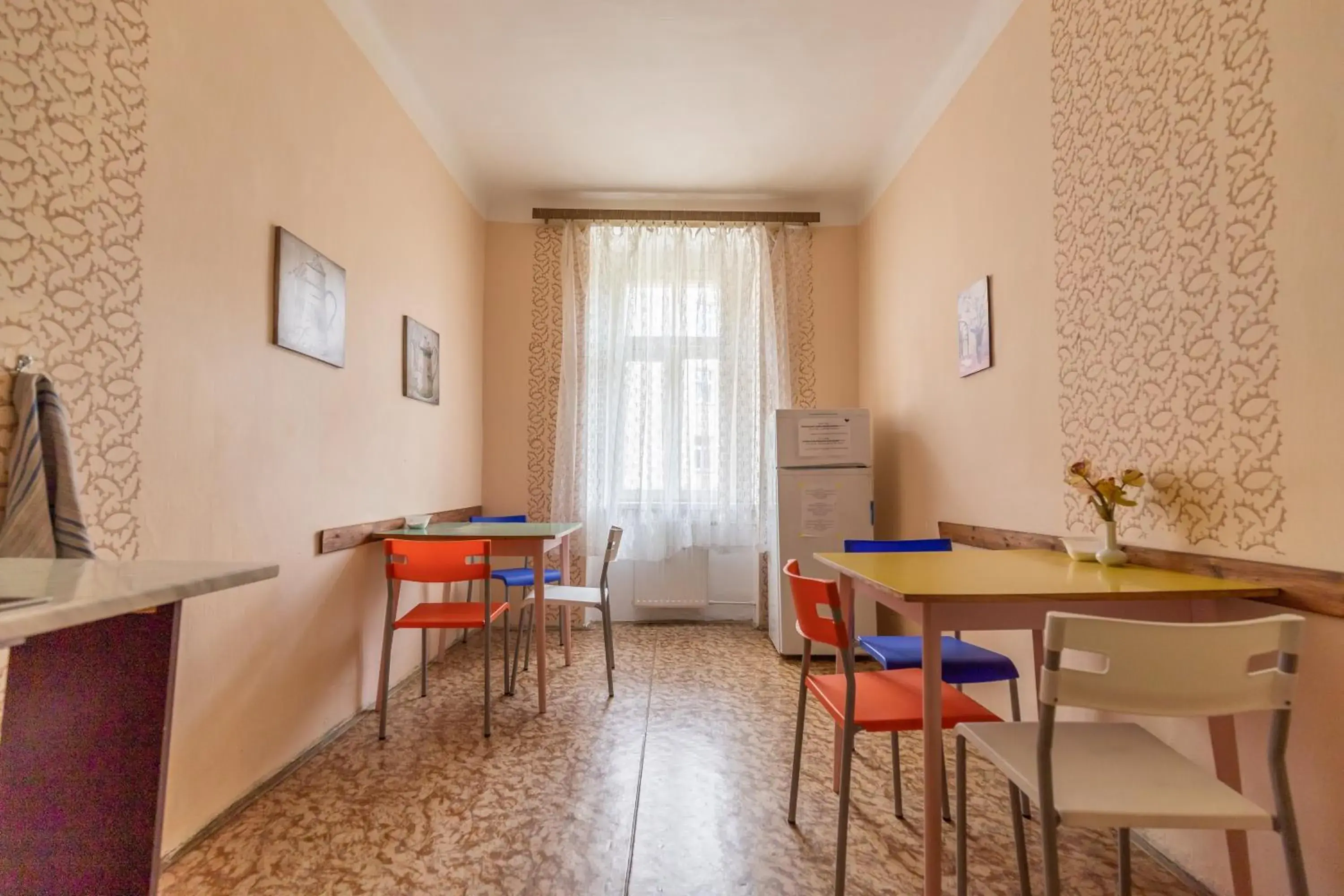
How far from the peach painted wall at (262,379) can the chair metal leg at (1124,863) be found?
2325mm

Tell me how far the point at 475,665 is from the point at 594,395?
1.94m

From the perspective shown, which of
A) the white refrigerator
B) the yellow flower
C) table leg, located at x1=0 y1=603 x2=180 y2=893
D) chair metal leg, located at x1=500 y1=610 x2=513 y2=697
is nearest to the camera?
table leg, located at x1=0 y1=603 x2=180 y2=893

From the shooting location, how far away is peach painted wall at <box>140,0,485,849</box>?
1666mm

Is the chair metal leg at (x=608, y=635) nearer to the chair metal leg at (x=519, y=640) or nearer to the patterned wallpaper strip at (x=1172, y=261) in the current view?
the chair metal leg at (x=519, y=640)

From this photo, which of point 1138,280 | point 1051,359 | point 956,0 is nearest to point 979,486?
point 1051,359

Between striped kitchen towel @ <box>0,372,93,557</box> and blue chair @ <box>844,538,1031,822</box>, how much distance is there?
2003 millimetres

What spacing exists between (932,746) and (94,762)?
1.48m

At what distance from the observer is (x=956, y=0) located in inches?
104

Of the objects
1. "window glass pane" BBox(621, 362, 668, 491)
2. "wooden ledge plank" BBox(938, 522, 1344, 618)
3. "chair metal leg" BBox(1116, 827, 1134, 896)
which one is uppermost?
"window glass pane" BBox(621, 362, 668, 491)

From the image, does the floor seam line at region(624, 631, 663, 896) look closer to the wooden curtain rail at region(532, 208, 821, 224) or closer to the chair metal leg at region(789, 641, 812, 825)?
the chair metal leg at region(789, 641, 812, 825)

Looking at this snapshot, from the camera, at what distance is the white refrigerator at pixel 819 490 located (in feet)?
11.6

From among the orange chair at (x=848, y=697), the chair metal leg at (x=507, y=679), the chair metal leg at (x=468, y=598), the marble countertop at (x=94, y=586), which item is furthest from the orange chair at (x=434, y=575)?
the marble countertop at (x=94, y=586)

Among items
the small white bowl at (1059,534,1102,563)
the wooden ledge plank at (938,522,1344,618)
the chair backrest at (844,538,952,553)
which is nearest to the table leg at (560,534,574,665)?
the chair backrest at (844,538,952,553)

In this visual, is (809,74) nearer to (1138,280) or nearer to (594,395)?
(1138,280)
